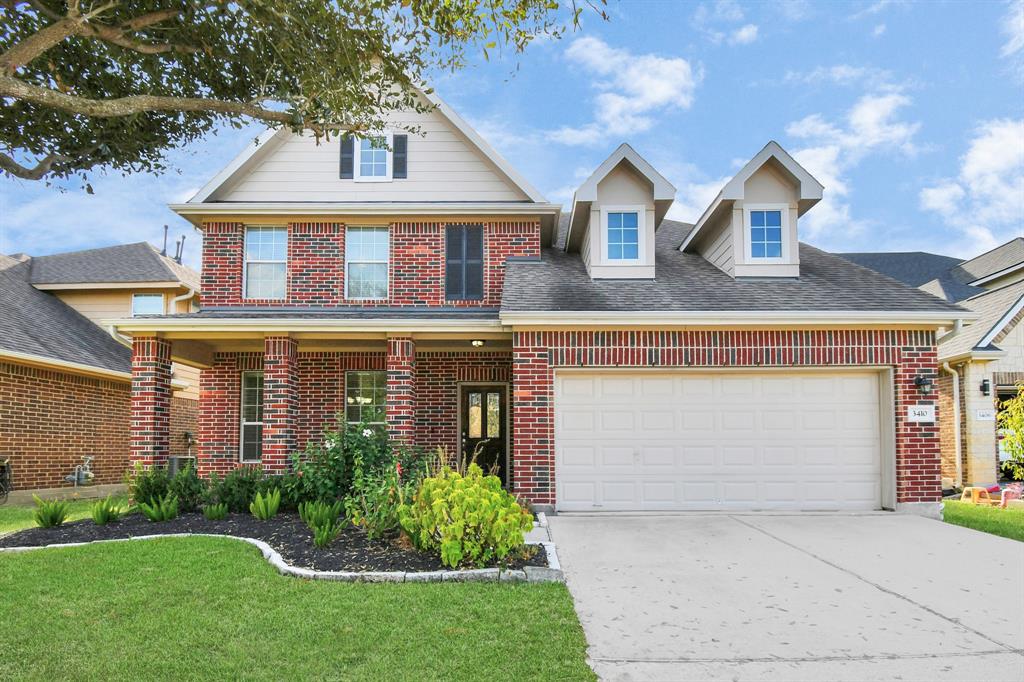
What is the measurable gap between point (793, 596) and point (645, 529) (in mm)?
3000

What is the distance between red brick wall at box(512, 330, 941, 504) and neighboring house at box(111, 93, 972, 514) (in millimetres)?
32

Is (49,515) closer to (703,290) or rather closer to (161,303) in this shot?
(703,290)

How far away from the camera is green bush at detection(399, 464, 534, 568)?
6102 mm

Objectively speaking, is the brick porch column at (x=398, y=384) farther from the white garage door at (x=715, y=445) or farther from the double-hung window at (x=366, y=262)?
the white garage door at (x=715, y=445)

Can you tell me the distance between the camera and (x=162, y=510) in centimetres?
855

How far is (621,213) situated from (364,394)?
578 cm

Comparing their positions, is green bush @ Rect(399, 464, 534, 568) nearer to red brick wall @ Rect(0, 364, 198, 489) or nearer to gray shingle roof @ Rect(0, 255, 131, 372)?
gray shingle roof @ Rect(0, 255, 131, 372)

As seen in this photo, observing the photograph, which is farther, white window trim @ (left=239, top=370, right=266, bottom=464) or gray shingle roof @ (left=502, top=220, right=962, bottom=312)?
white window trim @ (left=239, top=370, right=266, bottom=464)

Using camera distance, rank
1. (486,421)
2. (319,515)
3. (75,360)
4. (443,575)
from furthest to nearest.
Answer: (75,360)
(486,421)
(319,515)
(443,575)

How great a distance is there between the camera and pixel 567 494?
9789 millimetres

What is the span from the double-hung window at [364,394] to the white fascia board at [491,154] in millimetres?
4380

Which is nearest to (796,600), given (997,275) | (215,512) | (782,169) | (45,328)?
(215,512)

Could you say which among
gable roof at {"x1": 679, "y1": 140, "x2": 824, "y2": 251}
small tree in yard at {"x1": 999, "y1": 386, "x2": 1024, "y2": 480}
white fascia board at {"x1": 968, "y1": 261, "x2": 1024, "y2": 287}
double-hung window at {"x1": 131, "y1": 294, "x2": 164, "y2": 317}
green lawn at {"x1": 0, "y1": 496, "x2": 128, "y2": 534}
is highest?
gable roof at {"x1": 679, "y1": 140, "x2": 824, "y2": 251}

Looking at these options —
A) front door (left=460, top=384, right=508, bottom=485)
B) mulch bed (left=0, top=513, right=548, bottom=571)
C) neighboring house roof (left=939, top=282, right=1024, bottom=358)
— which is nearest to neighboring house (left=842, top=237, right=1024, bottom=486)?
neighboring house roof (left=939, top=282, right=1024, bottom=358)
